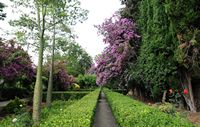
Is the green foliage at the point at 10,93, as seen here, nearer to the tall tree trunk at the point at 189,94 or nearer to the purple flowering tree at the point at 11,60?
the purple flowering tree at the point at 11,60

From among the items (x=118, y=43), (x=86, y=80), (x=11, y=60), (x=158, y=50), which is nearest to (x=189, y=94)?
(x=158, y=50)

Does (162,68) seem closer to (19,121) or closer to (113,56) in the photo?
(113,56)

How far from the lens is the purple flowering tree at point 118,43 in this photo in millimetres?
22828

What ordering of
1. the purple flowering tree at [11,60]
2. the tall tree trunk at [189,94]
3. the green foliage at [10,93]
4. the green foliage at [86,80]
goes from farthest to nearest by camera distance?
the green foliage at [86,80] < the green foliage at [10,93] < the purple flowering tree at [11,60] < the tall tree trunk at [189,94]

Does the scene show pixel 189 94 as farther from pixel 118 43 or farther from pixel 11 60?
pixel 11 60

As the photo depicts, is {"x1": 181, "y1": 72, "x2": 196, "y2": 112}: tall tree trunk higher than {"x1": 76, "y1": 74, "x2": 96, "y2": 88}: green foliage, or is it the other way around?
{"x1": 76, "y1": 74, "x2": 96, "y2": 88}: green foliage

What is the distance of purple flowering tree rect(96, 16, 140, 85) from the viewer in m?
22.8

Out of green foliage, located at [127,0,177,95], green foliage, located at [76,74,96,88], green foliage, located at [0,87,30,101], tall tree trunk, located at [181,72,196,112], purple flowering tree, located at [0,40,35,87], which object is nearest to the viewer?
tall tree trunk, located at [181,72,196,112]

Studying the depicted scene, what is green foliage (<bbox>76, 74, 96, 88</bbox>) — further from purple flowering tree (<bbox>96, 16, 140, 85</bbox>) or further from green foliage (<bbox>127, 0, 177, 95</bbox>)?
green foliage (<bbox>127, 0, 177, 95</bbox>)

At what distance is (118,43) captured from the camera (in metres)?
23.0

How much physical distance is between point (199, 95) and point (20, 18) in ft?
36.6

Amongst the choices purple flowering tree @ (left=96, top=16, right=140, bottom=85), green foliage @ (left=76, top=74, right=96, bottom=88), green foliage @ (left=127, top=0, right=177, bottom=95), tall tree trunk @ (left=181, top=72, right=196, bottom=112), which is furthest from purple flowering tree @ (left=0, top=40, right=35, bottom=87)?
green foliage @ (left=76, top=74, right=96, bottom=88)

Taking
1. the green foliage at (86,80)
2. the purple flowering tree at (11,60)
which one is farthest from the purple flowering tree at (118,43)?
the green foliage at (86,80)

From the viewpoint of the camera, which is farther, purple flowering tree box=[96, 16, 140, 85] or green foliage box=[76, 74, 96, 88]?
green foliage box=[76, 74, 96, 88]
